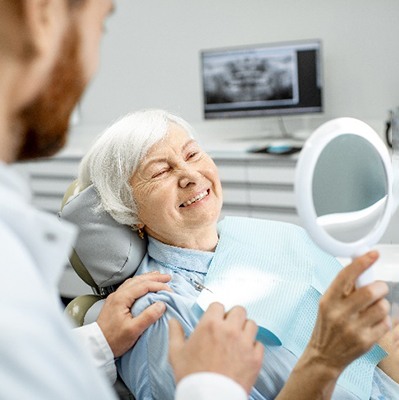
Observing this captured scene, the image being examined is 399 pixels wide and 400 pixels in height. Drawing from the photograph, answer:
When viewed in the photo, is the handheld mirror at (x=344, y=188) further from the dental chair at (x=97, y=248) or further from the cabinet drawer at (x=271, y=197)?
the cabinet drawer at (x=271, y=197)

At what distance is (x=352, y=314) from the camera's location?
117 centimetres

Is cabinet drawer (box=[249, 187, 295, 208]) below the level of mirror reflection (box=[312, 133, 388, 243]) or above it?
below

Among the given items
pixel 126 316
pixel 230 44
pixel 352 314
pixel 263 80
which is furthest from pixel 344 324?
pixel 230 44

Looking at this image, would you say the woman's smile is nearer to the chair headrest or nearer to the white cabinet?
the chair headrest

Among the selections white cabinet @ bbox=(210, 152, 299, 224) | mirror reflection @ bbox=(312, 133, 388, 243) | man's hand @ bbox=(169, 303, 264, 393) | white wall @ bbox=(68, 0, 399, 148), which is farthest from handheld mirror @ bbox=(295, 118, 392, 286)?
white wall @ bbox=(68, 0, 399, 148)

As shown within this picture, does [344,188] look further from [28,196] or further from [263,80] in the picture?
[263,80]

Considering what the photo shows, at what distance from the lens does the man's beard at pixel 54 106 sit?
0.86 meters

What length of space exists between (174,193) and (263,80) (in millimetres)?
2920

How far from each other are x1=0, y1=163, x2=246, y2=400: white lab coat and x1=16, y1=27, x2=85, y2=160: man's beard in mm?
49

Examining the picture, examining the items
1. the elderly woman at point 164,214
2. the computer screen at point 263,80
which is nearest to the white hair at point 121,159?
the elderly woman at point 164,214

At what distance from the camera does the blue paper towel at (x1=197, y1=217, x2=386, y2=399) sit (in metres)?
1.72

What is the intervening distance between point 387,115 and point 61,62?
3917 millimetres

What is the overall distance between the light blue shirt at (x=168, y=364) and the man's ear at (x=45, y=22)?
3.24ft

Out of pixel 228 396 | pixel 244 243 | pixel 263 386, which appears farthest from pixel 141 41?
pixel 228 396
